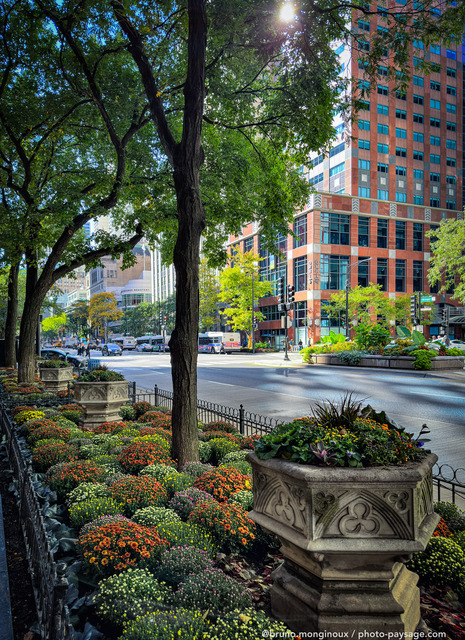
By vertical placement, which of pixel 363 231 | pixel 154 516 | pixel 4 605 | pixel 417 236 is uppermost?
pixel 417 236

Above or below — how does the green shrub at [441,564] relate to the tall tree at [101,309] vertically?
below

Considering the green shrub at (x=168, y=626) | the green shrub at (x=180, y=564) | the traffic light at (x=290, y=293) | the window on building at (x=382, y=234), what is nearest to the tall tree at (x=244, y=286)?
the window on building at (x=382, y=234)

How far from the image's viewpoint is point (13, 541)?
4.38m

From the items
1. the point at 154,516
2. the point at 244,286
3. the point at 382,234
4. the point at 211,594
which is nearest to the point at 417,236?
the point at 382,234

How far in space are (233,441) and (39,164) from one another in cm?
1349

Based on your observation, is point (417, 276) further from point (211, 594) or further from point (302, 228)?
point (211, 594)

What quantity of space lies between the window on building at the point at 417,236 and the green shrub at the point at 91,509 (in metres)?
64.8

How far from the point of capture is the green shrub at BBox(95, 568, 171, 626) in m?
2.57

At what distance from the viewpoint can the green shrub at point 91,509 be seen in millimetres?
3982

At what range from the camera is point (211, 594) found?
2732mm

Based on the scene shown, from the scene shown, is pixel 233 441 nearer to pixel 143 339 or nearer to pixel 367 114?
pixel 367 114

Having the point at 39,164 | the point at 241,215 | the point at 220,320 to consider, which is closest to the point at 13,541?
the point at 241,215

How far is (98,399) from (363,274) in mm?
52443

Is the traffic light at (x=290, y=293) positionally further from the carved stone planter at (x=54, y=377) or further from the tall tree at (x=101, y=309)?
the tall tree at (x=101, y=309)
